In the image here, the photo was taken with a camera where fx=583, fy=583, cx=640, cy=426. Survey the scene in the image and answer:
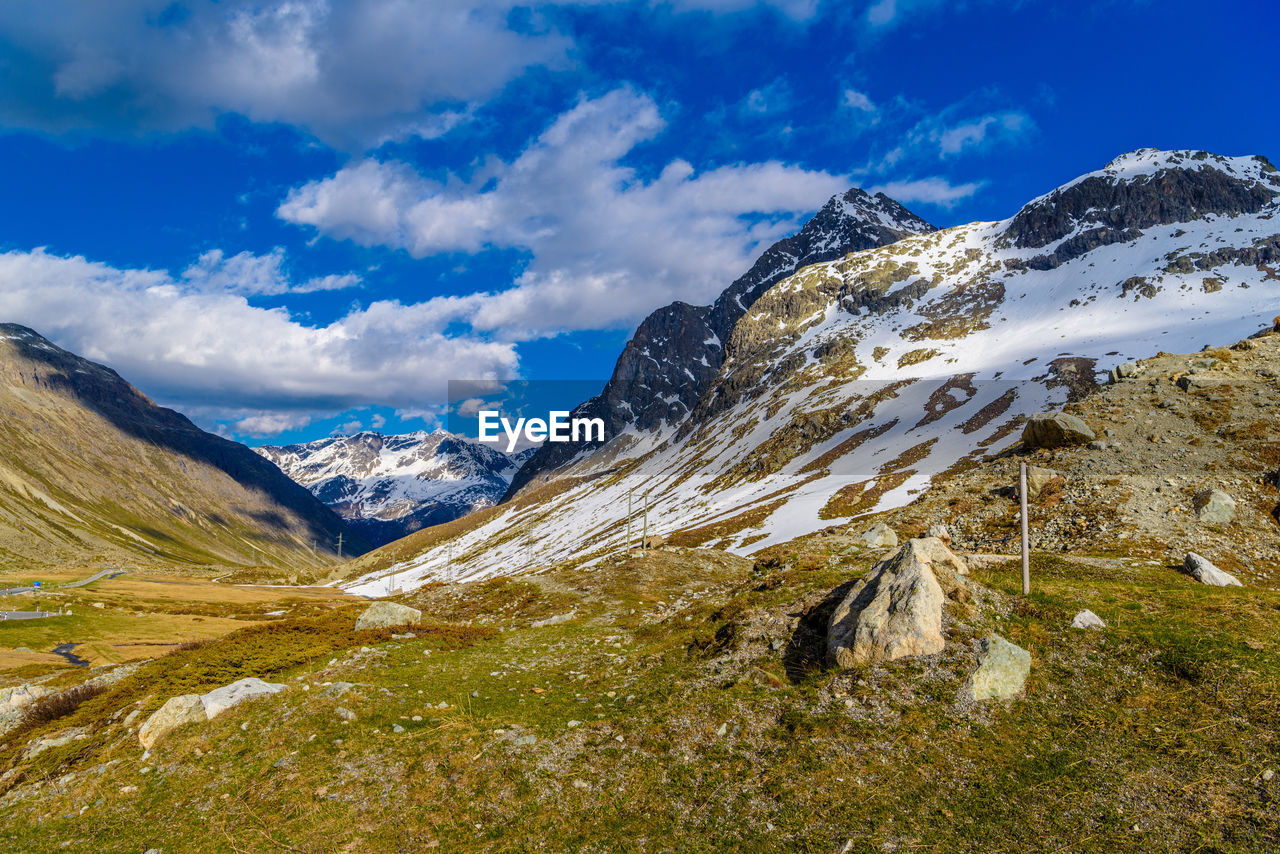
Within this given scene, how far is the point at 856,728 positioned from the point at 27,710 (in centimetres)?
3102

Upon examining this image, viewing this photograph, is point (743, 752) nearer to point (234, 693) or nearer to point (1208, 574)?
point (234, 693)

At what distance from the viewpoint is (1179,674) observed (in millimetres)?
16172

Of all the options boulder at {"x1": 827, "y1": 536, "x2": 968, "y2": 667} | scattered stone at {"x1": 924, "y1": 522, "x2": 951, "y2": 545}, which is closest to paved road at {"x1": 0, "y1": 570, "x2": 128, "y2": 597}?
boulder at {"x1": 827, "y1": 536, "x2": 968, "y2": 667}

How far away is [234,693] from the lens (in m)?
19.9

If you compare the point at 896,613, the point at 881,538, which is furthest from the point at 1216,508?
the point at 896,613

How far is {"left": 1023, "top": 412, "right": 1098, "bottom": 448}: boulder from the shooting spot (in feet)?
180

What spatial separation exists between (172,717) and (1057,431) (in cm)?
6736

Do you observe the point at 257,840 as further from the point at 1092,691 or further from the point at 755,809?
the point at 1092,691

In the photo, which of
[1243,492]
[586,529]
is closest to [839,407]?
[586,529]

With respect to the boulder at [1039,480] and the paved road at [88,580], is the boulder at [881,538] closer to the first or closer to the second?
the boulder at [1039,480]

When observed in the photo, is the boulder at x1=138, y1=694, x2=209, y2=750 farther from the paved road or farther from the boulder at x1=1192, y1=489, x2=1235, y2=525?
the paved road

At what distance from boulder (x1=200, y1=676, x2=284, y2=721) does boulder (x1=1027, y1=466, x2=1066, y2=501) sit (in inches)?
2029

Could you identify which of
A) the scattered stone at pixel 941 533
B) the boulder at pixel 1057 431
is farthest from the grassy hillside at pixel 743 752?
the boulder at pixel 1057 431

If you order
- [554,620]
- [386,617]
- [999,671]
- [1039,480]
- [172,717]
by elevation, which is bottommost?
[554,620]
